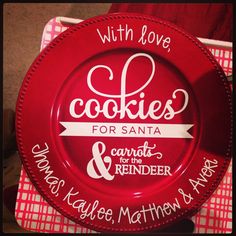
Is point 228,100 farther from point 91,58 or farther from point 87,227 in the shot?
point 87,227

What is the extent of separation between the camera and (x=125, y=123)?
0.71 metres

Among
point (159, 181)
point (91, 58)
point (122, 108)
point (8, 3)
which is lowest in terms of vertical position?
point (159, 181)

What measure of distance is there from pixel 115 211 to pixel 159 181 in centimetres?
12

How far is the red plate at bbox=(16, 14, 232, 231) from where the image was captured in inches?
27.2

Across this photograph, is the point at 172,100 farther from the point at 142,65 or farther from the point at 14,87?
the point at 14,87

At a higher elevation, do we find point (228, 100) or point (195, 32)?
point (195, 32)

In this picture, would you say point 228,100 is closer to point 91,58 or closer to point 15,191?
point 91,58

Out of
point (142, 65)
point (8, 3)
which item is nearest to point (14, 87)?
point (8, 3)

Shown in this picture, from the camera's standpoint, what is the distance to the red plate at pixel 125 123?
0.69 m

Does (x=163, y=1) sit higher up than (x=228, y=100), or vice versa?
(x=163, y=1)

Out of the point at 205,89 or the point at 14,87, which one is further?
the point at 14,87

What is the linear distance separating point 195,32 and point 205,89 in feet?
0.56

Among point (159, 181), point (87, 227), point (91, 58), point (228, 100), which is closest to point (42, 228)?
point (87, 227)

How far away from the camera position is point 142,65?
72cm
